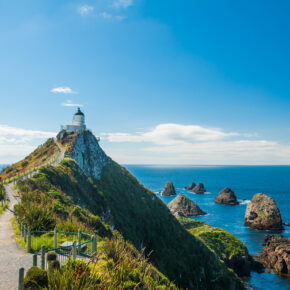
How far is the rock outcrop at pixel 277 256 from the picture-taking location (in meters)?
48.8

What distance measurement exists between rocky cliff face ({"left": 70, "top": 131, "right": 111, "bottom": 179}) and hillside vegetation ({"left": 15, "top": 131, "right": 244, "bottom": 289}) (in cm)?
86

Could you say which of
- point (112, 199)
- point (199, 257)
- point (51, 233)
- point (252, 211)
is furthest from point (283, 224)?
point (51, 233)

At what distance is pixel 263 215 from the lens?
79125 millimetres

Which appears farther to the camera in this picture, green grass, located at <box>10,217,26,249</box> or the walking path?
green grass, located at <box>10,217,26,249</box>

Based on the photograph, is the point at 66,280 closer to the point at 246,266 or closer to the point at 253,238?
the point at 246,266

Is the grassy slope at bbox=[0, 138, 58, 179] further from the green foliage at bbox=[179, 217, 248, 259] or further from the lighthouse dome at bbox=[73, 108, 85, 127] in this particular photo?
the green foliage at bbox=[179, 217, 248, 259]

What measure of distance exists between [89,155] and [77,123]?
1556cm

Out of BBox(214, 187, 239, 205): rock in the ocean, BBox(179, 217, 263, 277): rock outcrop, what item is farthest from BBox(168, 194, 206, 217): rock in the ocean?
BBox(179, 217, 263, 277): rock outcrop

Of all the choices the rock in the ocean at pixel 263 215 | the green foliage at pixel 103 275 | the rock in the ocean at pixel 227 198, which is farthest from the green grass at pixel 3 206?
the rock in the ocean at pixel 227 198

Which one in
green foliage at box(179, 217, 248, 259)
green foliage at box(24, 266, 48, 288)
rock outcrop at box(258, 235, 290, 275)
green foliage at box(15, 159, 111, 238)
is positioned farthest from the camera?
green foliage at box(179, 217, 248, 259)

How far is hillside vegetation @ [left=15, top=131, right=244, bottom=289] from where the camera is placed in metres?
26.6

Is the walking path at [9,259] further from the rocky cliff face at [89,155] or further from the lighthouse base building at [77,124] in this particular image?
the lighthouse base building at [77,124]

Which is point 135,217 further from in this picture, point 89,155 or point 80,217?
point 80,217

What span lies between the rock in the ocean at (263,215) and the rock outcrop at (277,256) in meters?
18.5
